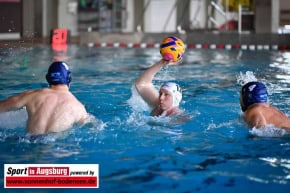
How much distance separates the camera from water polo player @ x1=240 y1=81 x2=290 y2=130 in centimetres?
514

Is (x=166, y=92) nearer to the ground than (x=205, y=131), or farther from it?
farther from it

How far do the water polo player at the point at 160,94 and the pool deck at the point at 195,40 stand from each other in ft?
36.0

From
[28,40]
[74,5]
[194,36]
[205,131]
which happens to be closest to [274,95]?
[205,131]

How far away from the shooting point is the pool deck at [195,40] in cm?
1706

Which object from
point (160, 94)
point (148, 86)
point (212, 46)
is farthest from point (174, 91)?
point (212, 46)

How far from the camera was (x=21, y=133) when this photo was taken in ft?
17.7

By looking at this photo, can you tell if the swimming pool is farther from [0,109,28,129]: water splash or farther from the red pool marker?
the red pool marker

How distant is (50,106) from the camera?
4.87m

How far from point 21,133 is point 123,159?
1286 millimetres

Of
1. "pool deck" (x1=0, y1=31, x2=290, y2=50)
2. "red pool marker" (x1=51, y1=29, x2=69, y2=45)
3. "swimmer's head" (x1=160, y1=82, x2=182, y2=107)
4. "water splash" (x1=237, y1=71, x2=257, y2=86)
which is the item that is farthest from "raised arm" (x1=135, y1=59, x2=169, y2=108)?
"red pool marker" (x1=51, y1=29, x2=69, y2=45)

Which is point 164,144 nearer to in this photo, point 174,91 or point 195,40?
point 174,91

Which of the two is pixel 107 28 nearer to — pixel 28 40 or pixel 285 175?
pixel 28 40

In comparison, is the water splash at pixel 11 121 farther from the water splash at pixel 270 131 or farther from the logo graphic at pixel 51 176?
the water splash at pixel 270 131

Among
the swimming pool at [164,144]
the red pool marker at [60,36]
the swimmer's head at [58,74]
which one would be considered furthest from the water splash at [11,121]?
the red pool marker at [60,36]
